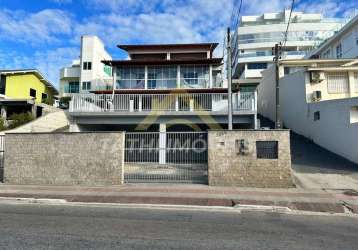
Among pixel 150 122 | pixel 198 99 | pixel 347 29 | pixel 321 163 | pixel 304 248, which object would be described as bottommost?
pixel 304 248

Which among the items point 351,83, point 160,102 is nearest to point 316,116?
point 351,83

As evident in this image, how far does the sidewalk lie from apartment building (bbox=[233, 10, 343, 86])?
147ft

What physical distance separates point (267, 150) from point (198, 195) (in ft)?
11.9

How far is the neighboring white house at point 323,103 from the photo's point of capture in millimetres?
14609

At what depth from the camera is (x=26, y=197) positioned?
9773 millimetres

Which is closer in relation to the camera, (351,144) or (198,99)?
(351,144)

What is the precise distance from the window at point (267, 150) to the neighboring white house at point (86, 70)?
33117 millimetres

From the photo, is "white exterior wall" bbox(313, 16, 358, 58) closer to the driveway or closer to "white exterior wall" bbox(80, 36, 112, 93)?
the driveway

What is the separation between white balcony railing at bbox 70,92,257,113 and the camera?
1797cm

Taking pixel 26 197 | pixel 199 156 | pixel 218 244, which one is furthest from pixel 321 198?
pixel 26 197

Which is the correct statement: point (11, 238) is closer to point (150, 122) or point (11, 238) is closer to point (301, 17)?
point (150, 122)

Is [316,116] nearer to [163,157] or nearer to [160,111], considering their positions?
[160,111]

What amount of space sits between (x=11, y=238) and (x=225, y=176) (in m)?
8.03

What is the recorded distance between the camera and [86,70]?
4275cm
